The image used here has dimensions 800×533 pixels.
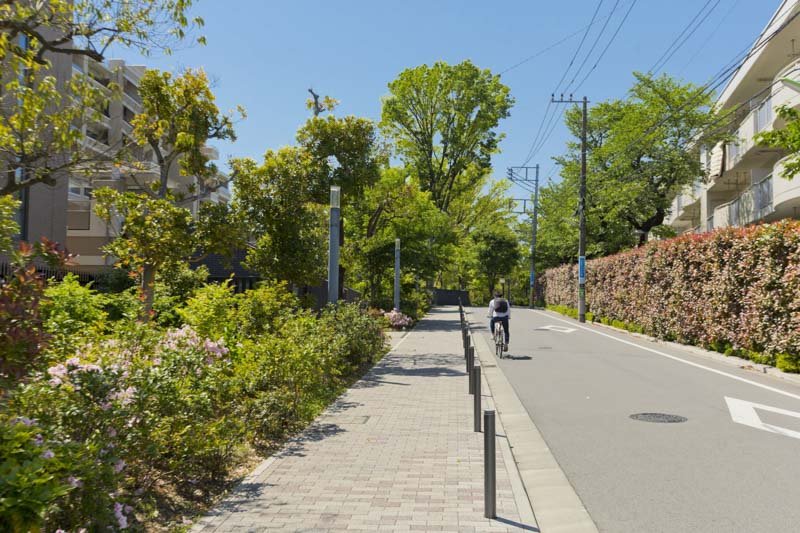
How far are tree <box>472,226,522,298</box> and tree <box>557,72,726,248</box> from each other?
81.9 ft

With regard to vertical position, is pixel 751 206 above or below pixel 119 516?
above

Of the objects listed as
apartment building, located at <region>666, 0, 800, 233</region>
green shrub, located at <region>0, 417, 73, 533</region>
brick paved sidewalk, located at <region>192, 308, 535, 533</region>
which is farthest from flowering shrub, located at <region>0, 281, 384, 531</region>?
apartment building, located at <region>666, 0, 800, 233</region>

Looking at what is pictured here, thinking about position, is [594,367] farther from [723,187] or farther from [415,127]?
[415,127]

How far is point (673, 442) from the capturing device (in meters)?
7.16

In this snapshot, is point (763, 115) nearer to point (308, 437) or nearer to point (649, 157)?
point (649, 157)

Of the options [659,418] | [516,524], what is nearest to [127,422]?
[516,524]

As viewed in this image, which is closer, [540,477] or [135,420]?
[135,420]

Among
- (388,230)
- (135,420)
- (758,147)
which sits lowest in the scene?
(135,420)

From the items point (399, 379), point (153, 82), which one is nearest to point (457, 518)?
point (399, 379)

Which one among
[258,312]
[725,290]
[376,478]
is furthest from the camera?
[725,290]

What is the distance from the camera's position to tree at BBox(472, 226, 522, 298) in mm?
64312

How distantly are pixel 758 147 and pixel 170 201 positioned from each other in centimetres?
2487

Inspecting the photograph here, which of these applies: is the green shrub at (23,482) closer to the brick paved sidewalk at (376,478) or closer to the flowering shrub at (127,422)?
the flowering shrub at (127,422)

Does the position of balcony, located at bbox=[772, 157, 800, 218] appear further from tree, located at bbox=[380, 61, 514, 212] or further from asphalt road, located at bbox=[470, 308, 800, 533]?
tree, located at bbox=[380, 61, 514, 212]
